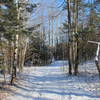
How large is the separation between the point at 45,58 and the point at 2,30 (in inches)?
807

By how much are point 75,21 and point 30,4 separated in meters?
4.00

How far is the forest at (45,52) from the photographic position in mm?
7919

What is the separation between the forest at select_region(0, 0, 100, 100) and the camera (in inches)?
312

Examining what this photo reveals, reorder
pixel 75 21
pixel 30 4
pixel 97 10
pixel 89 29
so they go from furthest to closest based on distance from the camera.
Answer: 1. pixel 97 10
2. pixel 75 21
3. pixel 89 29
4. pixel 30 4

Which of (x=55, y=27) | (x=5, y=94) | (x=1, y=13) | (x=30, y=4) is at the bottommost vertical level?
(x=5, y=94)

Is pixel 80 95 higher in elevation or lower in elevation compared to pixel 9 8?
lower

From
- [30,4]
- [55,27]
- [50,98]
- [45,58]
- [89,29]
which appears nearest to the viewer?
[50,98]

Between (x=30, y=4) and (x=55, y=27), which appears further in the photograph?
(x=55, y=27)

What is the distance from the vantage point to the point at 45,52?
28219 millimetres

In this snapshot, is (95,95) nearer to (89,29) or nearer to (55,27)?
(89,29)

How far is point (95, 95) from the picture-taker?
6688mm

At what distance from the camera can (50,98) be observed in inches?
261

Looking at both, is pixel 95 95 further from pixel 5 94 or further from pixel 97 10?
pixel 97 10

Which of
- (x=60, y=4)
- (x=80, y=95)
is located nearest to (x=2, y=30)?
(x=80, y=95)
